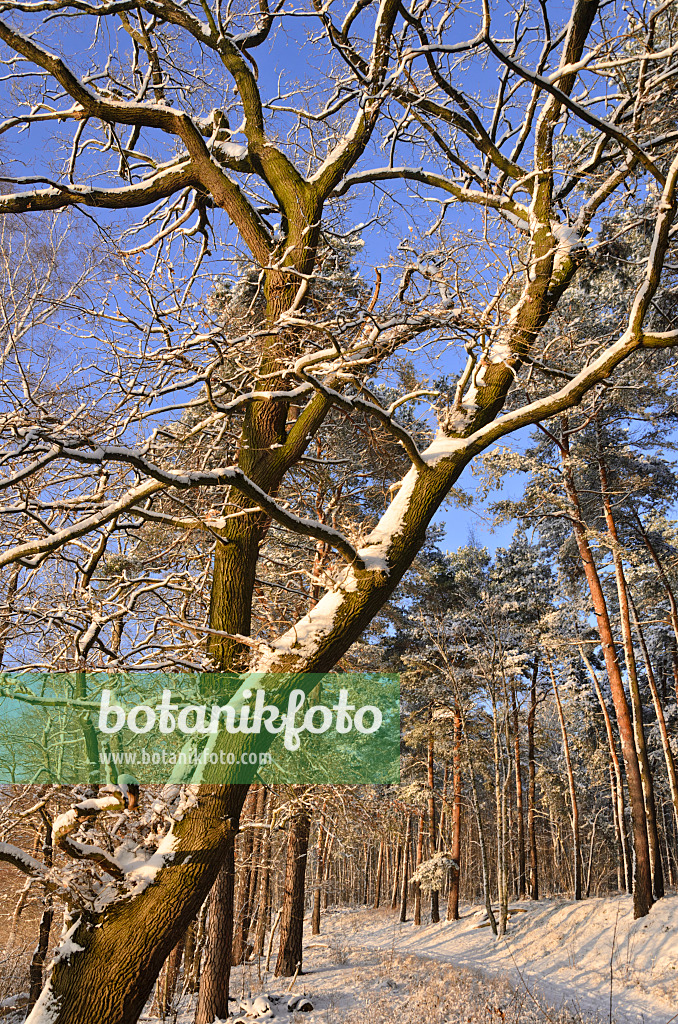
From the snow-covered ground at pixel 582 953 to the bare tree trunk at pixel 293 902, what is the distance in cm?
365

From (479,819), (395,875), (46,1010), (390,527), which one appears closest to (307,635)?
(390,527)

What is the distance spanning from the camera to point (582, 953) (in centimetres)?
1263

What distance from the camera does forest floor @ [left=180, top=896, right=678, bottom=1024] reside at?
8.31m

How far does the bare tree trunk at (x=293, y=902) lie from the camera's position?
1043 cm

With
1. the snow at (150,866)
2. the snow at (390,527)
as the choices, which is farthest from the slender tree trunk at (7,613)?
the snow at (390,527)

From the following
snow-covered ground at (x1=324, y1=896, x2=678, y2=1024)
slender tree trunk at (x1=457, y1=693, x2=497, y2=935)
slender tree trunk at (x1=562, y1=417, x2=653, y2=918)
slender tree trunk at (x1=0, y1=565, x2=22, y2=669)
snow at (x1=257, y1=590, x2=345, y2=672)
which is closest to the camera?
snow at (x1=257, y1=590, x2=345, y2=672)

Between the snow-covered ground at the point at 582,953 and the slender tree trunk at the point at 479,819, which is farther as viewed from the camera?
the slender tree trunk at the point at 479,819

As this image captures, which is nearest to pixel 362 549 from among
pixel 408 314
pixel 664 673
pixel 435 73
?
pixel 408 314

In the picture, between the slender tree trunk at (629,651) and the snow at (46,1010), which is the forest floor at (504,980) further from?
the snow at (46,1010)

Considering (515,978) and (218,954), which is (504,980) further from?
(218,954)

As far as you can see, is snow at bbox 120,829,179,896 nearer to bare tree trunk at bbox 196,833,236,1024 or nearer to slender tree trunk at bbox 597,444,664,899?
bare tree trunk at bbox 196,833,236,1024

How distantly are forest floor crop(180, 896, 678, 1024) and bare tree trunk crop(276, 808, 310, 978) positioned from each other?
363 mm

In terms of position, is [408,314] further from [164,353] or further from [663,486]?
[663,486]

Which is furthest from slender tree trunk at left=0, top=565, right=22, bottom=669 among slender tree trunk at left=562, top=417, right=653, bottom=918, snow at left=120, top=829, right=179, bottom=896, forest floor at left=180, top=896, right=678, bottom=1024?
slender tree trunk at left=562, top=417, right=653, bottom=918
